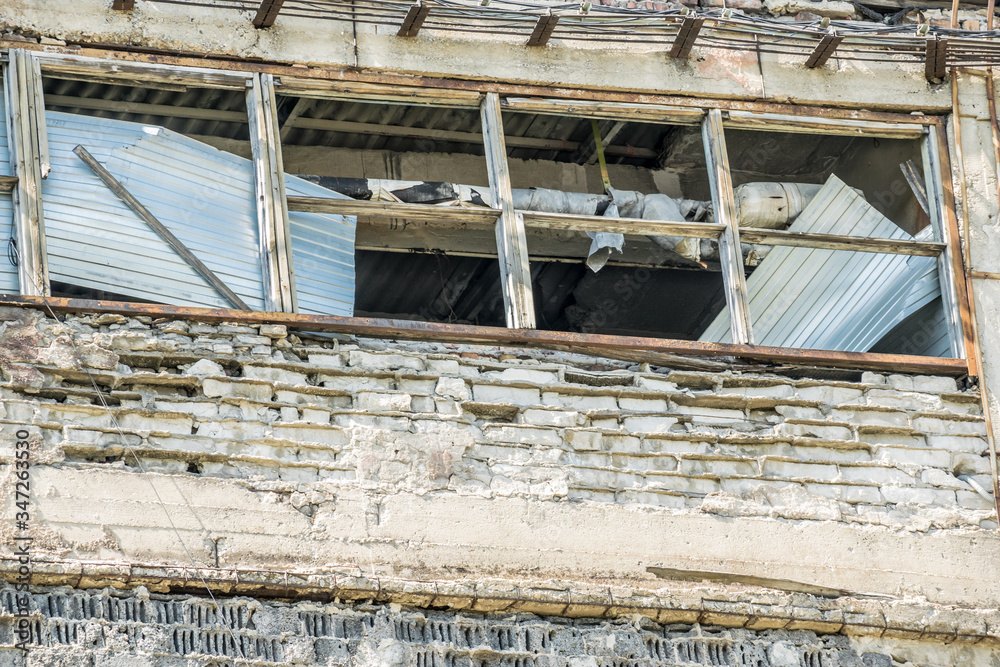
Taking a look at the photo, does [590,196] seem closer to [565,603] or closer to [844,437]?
[844,437]

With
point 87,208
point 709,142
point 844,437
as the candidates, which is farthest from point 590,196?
point 87,208

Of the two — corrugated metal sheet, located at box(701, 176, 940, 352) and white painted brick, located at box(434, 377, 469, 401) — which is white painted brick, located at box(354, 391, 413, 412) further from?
corrugated metal sheet, located at box(701, 176, 940, 352)

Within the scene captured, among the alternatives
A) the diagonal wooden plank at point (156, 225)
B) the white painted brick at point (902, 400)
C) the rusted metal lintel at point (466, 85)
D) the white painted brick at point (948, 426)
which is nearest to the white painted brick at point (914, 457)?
the white painted brick at point (948, 426)

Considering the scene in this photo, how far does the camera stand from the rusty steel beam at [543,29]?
762 centimetres

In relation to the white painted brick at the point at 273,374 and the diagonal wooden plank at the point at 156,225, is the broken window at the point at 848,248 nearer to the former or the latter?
the white painted brick at the point at 273,374

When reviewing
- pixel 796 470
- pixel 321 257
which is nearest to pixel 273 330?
pixel 321 257

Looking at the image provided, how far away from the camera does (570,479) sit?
655 cm

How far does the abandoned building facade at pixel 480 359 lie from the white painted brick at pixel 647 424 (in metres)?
0.02

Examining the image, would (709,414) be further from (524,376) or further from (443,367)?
(443,367)

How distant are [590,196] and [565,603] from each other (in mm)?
3067

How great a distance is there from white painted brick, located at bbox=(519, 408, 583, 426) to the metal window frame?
0.41 m

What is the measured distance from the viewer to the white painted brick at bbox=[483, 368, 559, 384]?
6.84 metres

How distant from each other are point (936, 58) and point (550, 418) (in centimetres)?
323

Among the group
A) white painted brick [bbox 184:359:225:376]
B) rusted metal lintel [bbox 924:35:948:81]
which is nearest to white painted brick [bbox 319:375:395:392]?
white painted brick [bbox 184:359:225:376]
